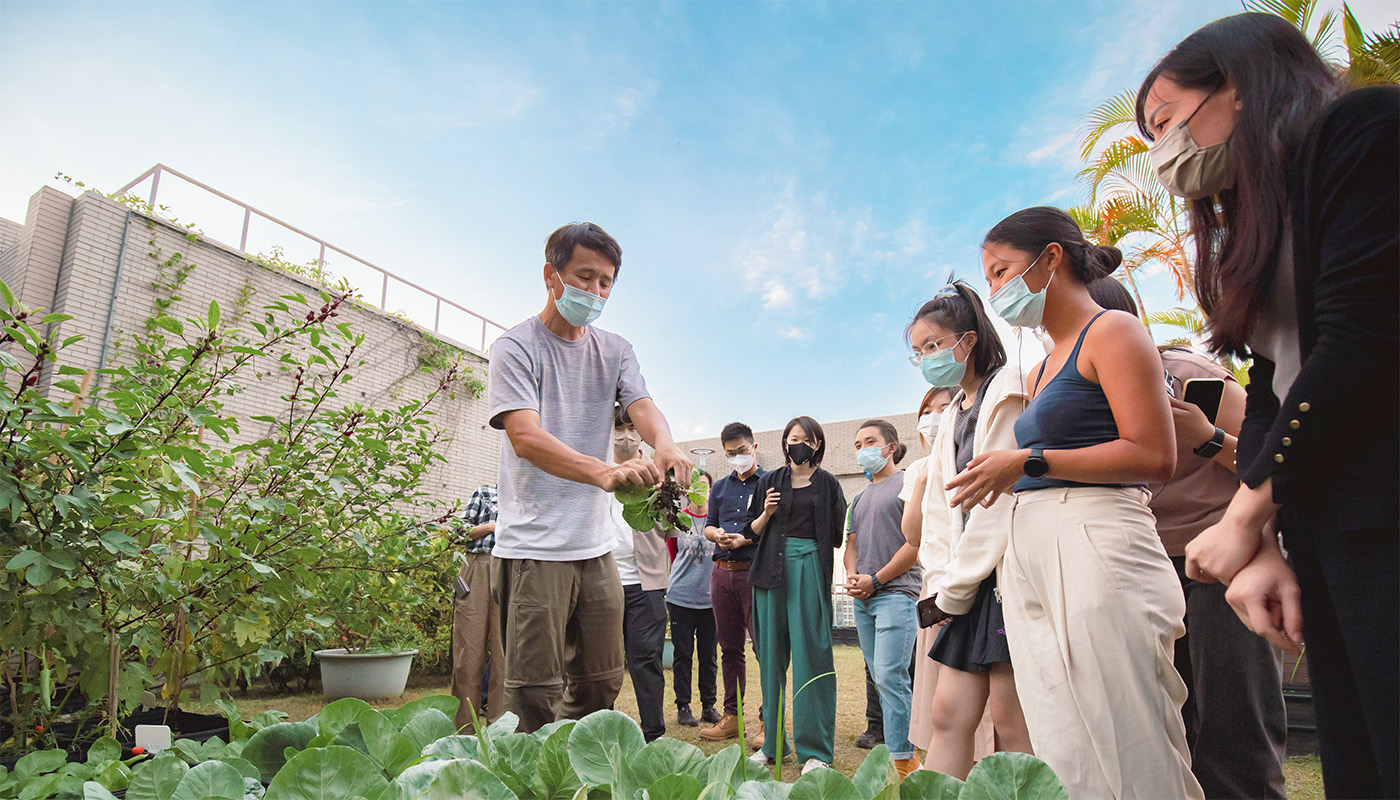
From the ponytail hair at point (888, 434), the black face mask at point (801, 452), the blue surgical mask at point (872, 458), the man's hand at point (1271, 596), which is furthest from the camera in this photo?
the ponytail hair at point (888, 434)

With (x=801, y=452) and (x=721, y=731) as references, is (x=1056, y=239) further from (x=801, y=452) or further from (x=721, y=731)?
(x=721, y=731)

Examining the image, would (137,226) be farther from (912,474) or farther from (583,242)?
(912,474)

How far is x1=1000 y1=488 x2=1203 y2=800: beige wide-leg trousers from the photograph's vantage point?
139cm

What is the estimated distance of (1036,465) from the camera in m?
1.63

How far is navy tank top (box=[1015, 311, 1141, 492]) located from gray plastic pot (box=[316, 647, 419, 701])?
5316mm

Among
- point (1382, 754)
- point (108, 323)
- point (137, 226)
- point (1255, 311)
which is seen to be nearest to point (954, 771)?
point (1382, 754)

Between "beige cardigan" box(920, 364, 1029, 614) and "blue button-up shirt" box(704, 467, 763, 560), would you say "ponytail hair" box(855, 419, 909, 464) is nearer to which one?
"blue button-up shirt" box(704, 467, 763, 560)

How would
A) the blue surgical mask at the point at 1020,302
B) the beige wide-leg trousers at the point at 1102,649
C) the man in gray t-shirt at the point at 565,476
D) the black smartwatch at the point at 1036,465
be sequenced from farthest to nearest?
the man in gray t-shirt at the point at 565,476 < the blue surgical mask at the point at 1020,302 < the black smartwatch at the point at 1036,465 < the beige wide-leg trousers at the point at 1102,649

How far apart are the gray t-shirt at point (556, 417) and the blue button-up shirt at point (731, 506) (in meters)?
2.28

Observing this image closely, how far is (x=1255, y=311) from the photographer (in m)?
1.07

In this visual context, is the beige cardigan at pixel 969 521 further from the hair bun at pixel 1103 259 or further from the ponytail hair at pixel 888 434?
the ponytail hair at pixel 888 434

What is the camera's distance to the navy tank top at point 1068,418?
5.46 ft

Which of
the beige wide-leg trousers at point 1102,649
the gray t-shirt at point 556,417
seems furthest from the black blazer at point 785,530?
the beige wide-leg trousers at point 1102,649

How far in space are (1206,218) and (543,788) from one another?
1.38 metres
